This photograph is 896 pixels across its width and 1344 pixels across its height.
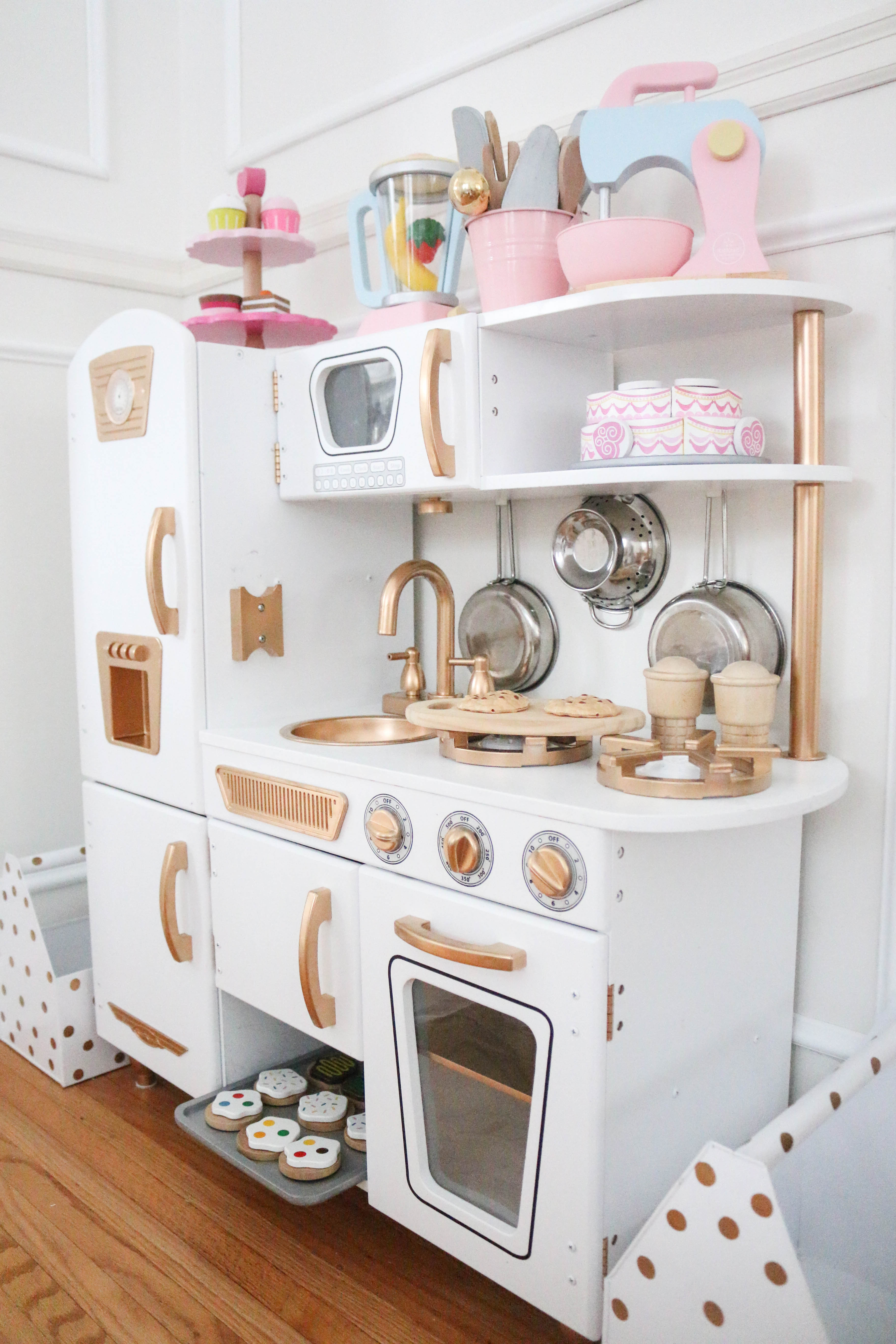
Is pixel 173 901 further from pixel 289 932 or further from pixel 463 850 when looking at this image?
pixel 463 850

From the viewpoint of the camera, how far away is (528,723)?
1.44 m

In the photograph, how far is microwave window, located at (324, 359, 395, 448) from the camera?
1.72 metres

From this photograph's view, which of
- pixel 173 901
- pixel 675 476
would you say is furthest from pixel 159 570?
pixel 675 476

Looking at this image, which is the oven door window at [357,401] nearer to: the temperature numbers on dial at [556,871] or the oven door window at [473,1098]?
the temperature numbers on dial at [556,871]

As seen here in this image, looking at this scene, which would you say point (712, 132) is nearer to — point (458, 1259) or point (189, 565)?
point (189, 565)

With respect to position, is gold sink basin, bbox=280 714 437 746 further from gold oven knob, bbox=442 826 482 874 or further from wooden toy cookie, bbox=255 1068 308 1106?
wooden toy cookie, bbox=255 1068 308 1106

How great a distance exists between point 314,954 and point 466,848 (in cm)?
37

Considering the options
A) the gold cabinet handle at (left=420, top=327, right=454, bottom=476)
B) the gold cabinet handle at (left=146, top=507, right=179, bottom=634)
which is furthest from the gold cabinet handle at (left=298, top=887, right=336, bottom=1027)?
the gold cabinet handle at (left=420, top=327, right=454, bottom=476)

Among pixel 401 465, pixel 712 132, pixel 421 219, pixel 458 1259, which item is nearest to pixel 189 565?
pixel 401 465

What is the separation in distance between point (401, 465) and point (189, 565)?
43 centimetres

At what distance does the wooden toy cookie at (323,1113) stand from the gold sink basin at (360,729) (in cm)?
61

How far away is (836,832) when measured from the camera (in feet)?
5.19

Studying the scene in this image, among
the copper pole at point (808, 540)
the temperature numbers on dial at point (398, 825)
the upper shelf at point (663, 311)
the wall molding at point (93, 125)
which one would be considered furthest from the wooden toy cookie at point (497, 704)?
the wall molding at point (93, 125)

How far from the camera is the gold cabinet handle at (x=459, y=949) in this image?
1312 millimetres
